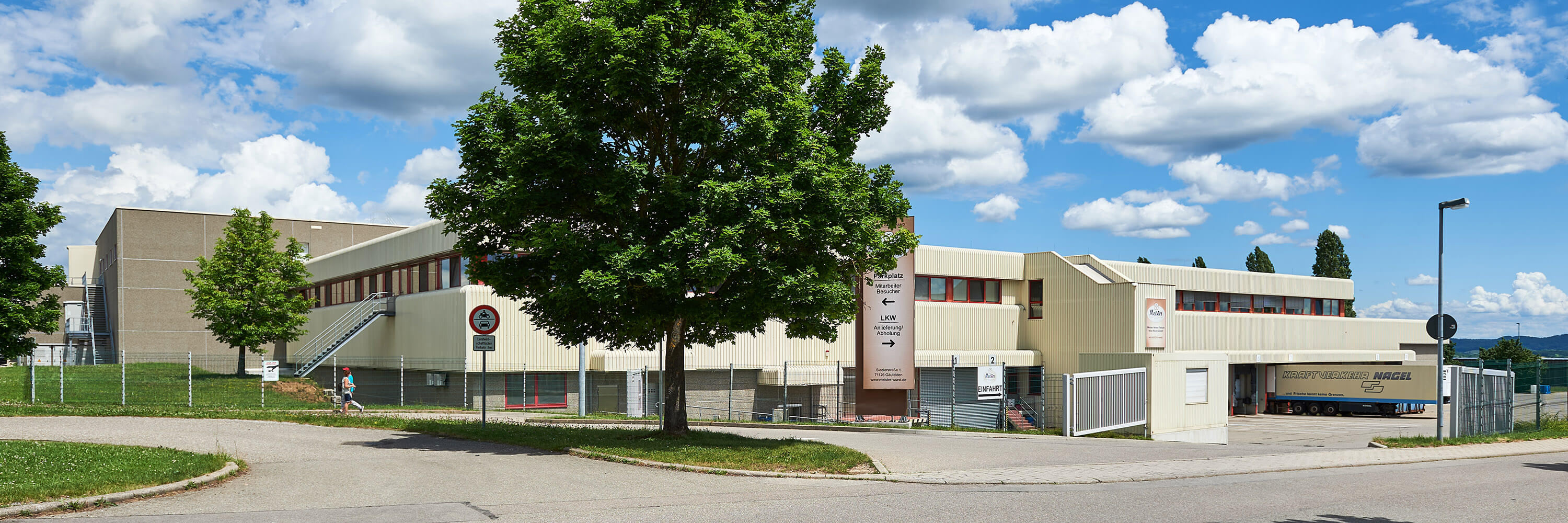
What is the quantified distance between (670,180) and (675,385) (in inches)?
154

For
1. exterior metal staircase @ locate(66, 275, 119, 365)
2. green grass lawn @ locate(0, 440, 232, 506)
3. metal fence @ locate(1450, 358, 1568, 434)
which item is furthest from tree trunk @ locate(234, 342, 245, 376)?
metal fence @ locate(1450, 358, 1568, 434)

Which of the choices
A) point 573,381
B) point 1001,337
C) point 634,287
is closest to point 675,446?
point 634,287

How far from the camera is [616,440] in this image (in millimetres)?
17844

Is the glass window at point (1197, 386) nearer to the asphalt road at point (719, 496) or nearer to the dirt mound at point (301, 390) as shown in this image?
the asphalt road at point (719, 496)

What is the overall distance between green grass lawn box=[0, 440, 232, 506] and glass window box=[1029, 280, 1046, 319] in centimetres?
3605

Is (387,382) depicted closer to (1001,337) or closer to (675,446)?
(1001,337)

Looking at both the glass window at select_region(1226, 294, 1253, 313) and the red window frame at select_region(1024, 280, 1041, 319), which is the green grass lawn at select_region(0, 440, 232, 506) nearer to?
the red window frame at select_region(1024, 280, 1041, 319)

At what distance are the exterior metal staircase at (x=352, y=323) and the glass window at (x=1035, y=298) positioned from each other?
26027 mm

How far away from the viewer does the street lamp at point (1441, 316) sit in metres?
24.0

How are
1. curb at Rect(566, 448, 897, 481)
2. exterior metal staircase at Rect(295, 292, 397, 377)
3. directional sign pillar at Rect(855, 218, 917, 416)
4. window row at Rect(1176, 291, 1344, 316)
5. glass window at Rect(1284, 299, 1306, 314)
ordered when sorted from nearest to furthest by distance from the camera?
curb at Rect(566, 448, 897, 481)
directional sign pillar at Rect(855, 218, 917, 416)
exterior metal staircase at Rect(295, 292, 397, 377)
window row at Rect(1176, 291, 1344, 316)
glass window at Rect(1284, 299, 1306, 314)

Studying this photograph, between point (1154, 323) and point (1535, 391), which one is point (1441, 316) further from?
point (1154, 323)

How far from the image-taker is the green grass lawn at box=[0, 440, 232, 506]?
36.1 feet

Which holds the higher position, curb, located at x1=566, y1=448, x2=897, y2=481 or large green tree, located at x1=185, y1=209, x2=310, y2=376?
large green tree, located at x1=185, y1=209, x2=310, y2=376

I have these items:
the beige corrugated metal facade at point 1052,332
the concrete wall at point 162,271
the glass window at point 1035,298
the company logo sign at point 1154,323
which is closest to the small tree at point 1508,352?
the beige corrugated metal facade at point 1052,332
